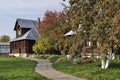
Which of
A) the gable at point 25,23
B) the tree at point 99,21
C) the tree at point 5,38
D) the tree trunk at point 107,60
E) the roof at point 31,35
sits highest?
the tree at point 5,38

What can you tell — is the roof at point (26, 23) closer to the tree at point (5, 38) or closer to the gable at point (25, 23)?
the gable at point (25, 23)

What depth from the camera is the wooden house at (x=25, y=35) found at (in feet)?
202

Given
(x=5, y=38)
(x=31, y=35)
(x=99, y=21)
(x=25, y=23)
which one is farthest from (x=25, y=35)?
(x=5, y=38)

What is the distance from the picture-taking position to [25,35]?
207 feet

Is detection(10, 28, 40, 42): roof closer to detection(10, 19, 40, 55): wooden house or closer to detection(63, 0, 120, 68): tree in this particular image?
detection(10, 19, 40, 55): wooden house

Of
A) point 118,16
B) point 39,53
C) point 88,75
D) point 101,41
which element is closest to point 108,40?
point 101,41

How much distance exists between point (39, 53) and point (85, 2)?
33.5m

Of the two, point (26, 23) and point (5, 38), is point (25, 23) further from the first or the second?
point (5, 38)

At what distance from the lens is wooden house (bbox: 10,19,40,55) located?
6153cm

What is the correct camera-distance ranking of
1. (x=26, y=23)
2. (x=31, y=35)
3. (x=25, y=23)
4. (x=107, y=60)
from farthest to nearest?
(x=26, y=23) → (x=25, y=23) → (x=31, y=35) → (x=107, y=60)

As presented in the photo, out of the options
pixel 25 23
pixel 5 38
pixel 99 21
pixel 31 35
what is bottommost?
pixel 99 21

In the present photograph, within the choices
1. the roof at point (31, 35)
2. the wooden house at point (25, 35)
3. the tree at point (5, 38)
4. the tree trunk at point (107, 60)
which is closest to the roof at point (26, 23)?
the wooden house at point (25, 35)

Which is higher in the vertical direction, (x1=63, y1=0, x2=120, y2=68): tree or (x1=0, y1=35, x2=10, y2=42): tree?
(x1=0, y1=35, x2=10, y2=42): tree

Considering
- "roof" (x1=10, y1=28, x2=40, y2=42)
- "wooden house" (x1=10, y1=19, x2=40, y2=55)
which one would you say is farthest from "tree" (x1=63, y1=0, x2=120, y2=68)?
"wooden house" (x1=10, y1=19, x2=40, y2=55)
